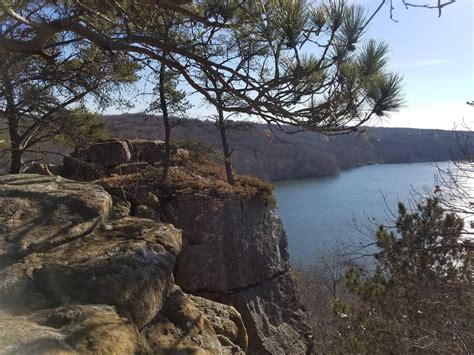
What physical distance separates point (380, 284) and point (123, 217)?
19.4 ft

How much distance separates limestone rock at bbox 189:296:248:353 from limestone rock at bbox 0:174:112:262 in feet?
3.32

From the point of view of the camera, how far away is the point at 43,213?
2.87 meters

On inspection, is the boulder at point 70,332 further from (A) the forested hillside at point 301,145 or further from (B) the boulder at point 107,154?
(B) the boulder at point 107,154

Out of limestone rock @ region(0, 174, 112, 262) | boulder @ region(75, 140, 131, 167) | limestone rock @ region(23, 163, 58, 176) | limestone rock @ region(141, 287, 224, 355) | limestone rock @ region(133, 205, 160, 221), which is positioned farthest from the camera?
boulder @ region(75, 140, 131, 167)

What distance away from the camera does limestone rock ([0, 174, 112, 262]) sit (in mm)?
2580

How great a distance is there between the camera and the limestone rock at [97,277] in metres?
2.24

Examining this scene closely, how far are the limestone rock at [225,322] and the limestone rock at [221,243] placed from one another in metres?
3.21

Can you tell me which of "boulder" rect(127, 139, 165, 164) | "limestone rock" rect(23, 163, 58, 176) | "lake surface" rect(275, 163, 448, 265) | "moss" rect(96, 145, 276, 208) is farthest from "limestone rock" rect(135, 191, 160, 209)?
"lake surface" rect(275, 163, 448, 265)

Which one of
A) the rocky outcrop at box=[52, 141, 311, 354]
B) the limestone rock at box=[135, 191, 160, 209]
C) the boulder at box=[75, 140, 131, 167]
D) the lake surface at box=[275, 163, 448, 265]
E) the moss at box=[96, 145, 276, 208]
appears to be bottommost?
the lake surface at box=[275, 163, 448, 265]

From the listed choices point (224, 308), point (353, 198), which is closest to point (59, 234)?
point (224, 308)

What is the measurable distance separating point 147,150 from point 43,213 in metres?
6.49

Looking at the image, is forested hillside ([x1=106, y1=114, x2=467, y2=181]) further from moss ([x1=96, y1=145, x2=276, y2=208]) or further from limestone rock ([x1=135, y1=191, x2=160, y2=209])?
limestone rock ([x1=135, y1=191, x2=160, y2=209])

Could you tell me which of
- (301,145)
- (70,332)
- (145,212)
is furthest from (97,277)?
(301,145)

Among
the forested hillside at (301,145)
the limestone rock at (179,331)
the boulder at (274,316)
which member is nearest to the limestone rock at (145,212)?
the boulder at (274,316)
